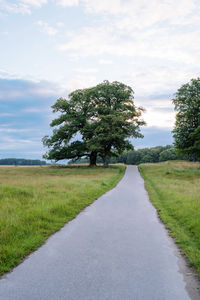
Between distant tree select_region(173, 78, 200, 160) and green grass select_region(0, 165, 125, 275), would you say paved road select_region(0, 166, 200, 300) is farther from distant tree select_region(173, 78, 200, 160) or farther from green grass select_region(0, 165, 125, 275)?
distant tree select_region(173, 78, 200, 160)

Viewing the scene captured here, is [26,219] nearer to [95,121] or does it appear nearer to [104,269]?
[104,269]

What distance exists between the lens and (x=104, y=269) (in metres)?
4.82

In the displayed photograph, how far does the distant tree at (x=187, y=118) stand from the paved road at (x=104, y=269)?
85.6 feet

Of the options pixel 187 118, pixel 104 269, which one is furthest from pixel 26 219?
pixel 187 118

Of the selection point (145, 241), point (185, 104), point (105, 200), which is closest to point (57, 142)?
point (185, 104)

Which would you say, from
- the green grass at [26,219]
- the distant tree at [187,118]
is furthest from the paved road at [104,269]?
the distant tree at [187,118]

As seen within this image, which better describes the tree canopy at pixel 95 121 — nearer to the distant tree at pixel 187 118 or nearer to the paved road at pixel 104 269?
the distant tree at pixel 187 118

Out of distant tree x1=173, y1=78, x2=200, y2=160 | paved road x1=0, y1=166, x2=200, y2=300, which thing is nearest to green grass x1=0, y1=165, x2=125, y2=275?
paved road x1=0, y1=166, x2=200, y2=300

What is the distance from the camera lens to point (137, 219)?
9.05 metres

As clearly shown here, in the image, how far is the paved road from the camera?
3.97 meters

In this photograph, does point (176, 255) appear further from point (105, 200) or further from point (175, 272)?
point (105, 200)

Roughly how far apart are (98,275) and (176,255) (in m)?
2.24

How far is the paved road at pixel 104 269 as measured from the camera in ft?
13.0

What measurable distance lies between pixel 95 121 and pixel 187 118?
1561 centimetres
